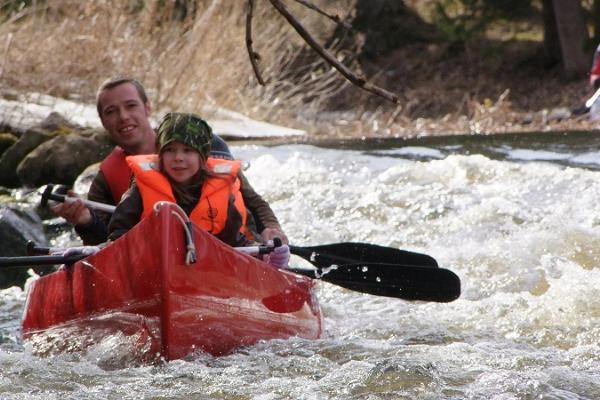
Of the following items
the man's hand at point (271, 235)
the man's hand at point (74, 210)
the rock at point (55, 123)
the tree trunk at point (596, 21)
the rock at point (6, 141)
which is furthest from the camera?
the tree trunk at point (596, 21)

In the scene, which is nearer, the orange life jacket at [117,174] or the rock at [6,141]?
the orange life jacket at [117,174]

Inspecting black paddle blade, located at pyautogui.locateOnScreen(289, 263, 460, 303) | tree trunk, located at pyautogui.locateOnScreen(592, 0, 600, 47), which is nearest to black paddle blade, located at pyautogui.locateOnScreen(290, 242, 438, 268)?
black paddle blade, located at pyautogui.locateOnScreen(289, 263, 460, 303)

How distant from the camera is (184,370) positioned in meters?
4.72

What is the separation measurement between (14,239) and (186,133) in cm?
354

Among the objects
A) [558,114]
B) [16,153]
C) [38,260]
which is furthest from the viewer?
[558,114]

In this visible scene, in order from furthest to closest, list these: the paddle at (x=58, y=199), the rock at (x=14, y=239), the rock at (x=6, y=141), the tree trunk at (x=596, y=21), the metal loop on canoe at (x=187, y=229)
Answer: the tree trunk at (x=596, y=21) < the rock at (x=6, y=141) < the rock at (x=14, y=239) < the paddle at (x=58, y=199) < the metal loop on canoe at (x=187, y=229)

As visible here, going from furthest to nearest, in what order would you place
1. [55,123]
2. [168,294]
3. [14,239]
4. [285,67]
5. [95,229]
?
[285,67]
[55,123]
[14,239]
[95,229]
[168,294]

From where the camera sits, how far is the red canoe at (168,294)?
15.2 ft

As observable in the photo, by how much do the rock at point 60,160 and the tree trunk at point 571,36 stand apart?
1069 centimetres

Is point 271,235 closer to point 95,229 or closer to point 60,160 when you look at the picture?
point 95,229

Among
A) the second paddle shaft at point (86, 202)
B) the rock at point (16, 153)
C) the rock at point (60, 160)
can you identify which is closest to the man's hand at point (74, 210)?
the second paddle shaft at point (86, 202)

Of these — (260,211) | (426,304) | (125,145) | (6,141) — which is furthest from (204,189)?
(6,141)

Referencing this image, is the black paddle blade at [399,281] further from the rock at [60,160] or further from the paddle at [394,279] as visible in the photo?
the rock at [60,160]

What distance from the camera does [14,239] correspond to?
8.20 meters
